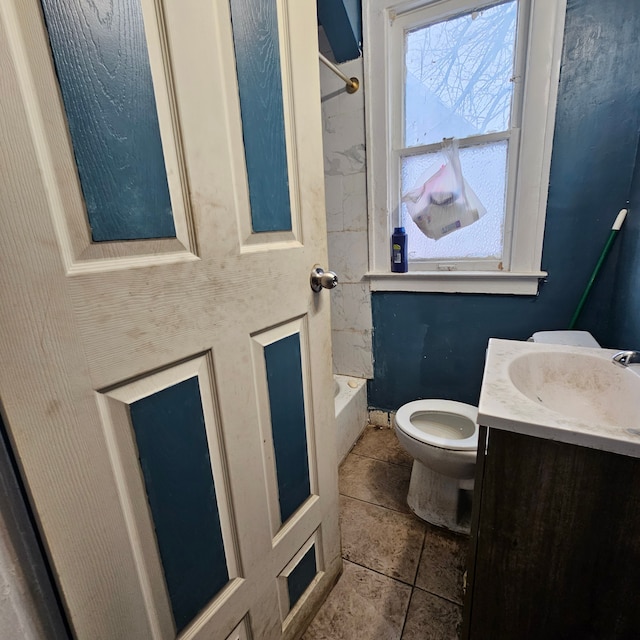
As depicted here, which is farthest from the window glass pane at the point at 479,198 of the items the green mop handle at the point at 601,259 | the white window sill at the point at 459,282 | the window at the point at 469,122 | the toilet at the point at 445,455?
the toilet at the point at 445,455

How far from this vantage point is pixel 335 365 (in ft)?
7.07

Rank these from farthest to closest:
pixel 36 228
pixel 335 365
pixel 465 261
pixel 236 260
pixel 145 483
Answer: pixel 335 365, pixel 465 261, pixel 236 260, pixel 145 483, pixel 36 228

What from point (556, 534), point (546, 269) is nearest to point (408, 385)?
point (546, 269)

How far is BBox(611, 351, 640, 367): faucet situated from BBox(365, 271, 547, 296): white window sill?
27.6 inches

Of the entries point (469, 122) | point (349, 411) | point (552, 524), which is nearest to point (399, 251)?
point (469, 122)

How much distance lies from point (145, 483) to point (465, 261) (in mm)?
1654

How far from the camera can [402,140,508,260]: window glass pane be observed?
5.16 feet

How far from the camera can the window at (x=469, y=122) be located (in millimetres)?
1404

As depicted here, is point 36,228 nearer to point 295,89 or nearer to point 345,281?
point 295,89

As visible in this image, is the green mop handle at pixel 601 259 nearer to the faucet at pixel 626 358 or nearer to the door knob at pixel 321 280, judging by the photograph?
the faucet at pixel 626 358

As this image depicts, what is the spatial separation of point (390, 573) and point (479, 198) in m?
1.65

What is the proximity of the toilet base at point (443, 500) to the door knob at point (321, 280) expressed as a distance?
0.93 metres

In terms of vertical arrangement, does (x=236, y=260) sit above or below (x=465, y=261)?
above

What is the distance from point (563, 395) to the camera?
960 millimetres
